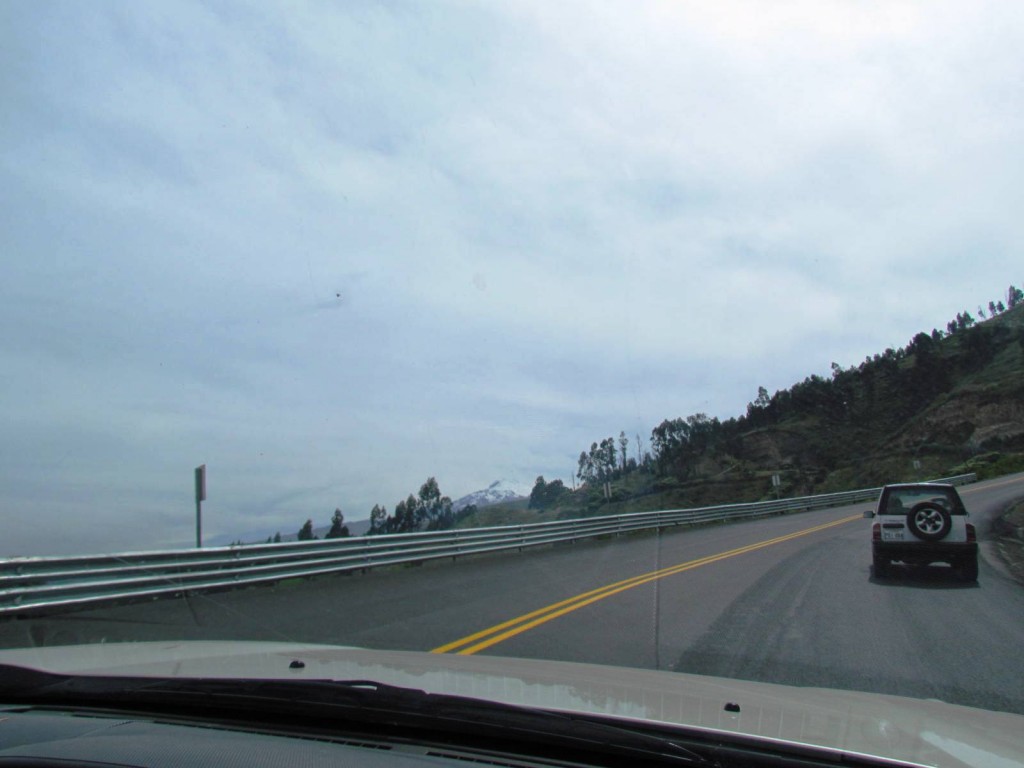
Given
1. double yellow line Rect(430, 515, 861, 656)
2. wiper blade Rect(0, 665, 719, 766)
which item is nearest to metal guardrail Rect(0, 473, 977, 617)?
double yellow line Rect(430, 515, 861, 656)

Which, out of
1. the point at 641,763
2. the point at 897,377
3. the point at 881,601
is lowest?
the point at 881,601

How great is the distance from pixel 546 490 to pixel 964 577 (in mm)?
25755

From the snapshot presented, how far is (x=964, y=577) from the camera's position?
11.9 m

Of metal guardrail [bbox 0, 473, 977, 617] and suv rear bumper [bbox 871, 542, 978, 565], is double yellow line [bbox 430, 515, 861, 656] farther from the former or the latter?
metal guardrail [bbox 0, 473, 977, 617]

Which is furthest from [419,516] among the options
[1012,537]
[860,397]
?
[860,397]

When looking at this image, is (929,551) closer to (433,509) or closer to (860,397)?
(433,509)

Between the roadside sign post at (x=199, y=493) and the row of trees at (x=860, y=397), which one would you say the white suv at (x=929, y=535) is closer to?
the roadside sign post at (x=199, y=493)

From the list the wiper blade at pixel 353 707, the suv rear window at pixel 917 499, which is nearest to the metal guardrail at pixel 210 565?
the wiper blade at pixel 353 707

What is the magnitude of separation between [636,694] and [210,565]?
9.57m

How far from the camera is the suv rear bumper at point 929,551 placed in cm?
1181

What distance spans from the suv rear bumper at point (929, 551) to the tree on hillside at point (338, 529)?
9.99m

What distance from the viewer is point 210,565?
11227 mm

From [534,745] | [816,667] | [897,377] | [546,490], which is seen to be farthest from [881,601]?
[897,377]

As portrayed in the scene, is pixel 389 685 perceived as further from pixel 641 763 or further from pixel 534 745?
pixel 641 763
